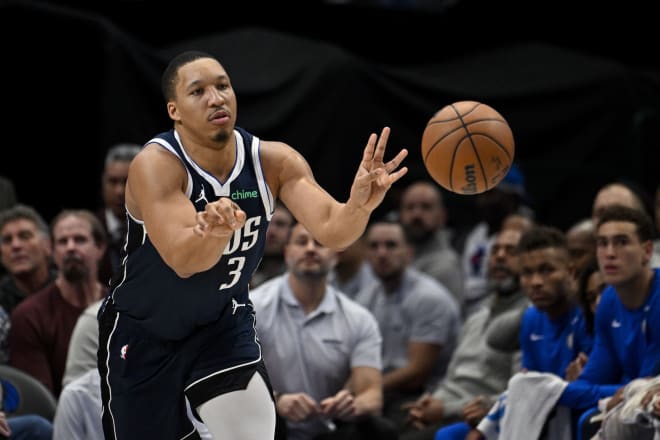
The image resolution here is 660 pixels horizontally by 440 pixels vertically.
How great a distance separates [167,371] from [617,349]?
8.29 feet

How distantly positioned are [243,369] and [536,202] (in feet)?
19.4

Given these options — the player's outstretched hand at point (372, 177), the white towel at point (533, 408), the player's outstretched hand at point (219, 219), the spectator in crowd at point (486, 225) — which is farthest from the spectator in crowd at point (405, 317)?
the player's outstretched hand at point (219, 219)

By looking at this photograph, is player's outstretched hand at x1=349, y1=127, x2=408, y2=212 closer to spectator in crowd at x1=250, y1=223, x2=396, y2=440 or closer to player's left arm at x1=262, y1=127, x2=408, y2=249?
player's left arm at x1=262, y1=127, x2=408, y2=249

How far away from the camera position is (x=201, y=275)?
517cm

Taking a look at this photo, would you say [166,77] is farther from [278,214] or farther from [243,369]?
[278,214]

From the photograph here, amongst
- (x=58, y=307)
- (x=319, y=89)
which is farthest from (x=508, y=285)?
(x=58, y=307)

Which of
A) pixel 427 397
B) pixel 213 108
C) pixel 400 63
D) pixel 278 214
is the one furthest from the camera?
pixel 400 63

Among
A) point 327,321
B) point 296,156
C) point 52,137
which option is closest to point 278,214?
point 327,321

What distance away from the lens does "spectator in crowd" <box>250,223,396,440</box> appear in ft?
24.5

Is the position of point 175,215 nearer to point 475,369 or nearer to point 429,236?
point 475,369

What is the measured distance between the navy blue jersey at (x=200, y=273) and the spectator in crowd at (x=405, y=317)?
10.4ft

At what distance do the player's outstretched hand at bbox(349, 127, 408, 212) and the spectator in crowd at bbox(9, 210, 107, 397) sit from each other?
10.6 ft

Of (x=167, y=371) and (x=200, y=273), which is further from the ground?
(x=200, y=273)

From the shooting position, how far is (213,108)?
5.12m
